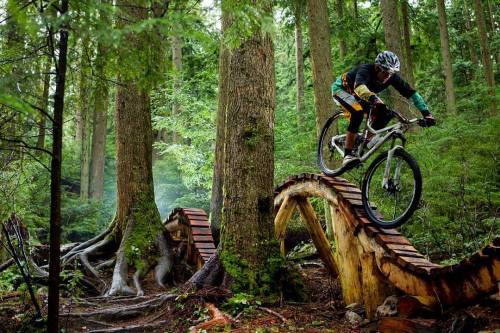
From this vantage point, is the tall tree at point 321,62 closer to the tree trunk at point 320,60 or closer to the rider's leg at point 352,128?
the tree trunk at point 320,60

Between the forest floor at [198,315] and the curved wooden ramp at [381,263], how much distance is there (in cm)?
22

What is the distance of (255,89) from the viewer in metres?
6.18

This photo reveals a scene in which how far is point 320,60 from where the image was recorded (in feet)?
32.0

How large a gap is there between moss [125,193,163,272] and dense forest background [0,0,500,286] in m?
1.92

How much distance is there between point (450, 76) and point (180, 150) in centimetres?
1140

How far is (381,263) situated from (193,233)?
172 inches

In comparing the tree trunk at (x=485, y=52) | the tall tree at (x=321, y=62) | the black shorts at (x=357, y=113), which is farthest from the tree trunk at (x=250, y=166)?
the tree trunk at (x=485, y=52)

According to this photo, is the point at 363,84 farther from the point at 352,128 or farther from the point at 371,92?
the point at 352,128

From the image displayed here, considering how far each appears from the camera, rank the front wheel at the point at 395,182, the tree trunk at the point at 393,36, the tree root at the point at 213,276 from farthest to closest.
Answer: the tree trunk at the point at 393,36
the tree root at the point at 213,276
the front wheel at the point at 395,182

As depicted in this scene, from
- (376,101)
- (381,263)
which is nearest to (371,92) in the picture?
(376,101)

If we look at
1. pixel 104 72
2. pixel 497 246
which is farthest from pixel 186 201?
pixel 497 246

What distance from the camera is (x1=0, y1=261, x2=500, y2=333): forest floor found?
494 cm

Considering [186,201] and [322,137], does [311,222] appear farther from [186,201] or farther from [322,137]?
[186,201]

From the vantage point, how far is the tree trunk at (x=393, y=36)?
12570 millimetres
